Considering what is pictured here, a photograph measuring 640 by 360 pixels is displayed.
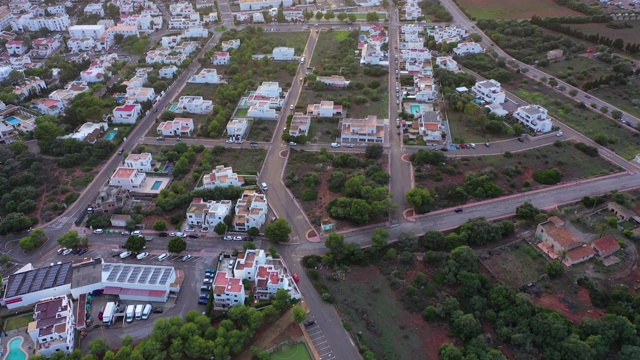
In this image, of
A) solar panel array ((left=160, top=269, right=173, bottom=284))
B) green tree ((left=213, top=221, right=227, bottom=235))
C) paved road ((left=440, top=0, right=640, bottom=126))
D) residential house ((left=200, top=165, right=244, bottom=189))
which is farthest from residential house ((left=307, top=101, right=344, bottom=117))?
paved road ((left=440, top=0, right=640, bottom=126))

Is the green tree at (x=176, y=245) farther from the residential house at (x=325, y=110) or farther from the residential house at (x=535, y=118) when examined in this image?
the residential house at (x=535, y=118)

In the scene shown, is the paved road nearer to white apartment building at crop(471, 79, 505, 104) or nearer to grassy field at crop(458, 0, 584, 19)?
grassy field at crop(458, 0, 584, 19)

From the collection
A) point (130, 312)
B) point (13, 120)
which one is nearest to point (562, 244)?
point (130, 312)

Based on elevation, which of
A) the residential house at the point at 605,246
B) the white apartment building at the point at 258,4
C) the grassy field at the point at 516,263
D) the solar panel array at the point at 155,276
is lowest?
the grassy field at the point at 516,263

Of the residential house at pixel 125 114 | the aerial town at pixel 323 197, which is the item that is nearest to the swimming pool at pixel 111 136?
the aerial town at pixel 323 197

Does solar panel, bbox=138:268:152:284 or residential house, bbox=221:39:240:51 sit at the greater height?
residential house, bbox=221:39:240:51

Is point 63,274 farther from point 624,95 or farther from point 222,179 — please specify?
point 624,95

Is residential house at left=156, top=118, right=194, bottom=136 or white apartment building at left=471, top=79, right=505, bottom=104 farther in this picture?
white apartment building at left=471, top=79, right=505, bottom=104
